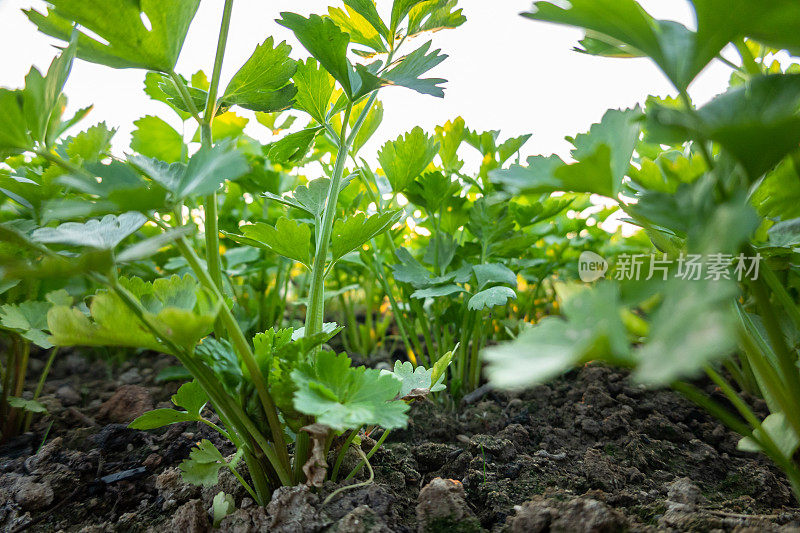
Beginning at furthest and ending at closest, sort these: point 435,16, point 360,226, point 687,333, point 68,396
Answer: point 68,396 → point 435,16 → point 360,226 → point 687,333

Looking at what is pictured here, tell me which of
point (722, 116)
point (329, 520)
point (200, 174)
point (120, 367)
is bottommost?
point (120, 367)

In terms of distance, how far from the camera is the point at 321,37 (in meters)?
0.67

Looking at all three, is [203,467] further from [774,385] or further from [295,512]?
[774,385]

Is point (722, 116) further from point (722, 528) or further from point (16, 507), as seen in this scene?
point (16, 507)

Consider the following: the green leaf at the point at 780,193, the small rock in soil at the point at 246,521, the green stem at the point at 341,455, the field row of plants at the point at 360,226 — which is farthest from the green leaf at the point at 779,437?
the small rock in soil at the point at 246,521

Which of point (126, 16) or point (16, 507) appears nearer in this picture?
point (126, 16)

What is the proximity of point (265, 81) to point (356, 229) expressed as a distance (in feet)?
0.80

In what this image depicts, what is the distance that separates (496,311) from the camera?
1.24 m

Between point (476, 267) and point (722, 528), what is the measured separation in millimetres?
536

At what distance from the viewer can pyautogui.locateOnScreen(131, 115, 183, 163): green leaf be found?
1151 millimetres

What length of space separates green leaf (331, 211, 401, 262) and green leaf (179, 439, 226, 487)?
0.29 meters

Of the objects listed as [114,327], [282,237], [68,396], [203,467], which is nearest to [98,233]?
[114,327]

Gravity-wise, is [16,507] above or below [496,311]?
below

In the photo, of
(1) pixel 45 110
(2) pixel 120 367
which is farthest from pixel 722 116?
(2) pixel 120 367
